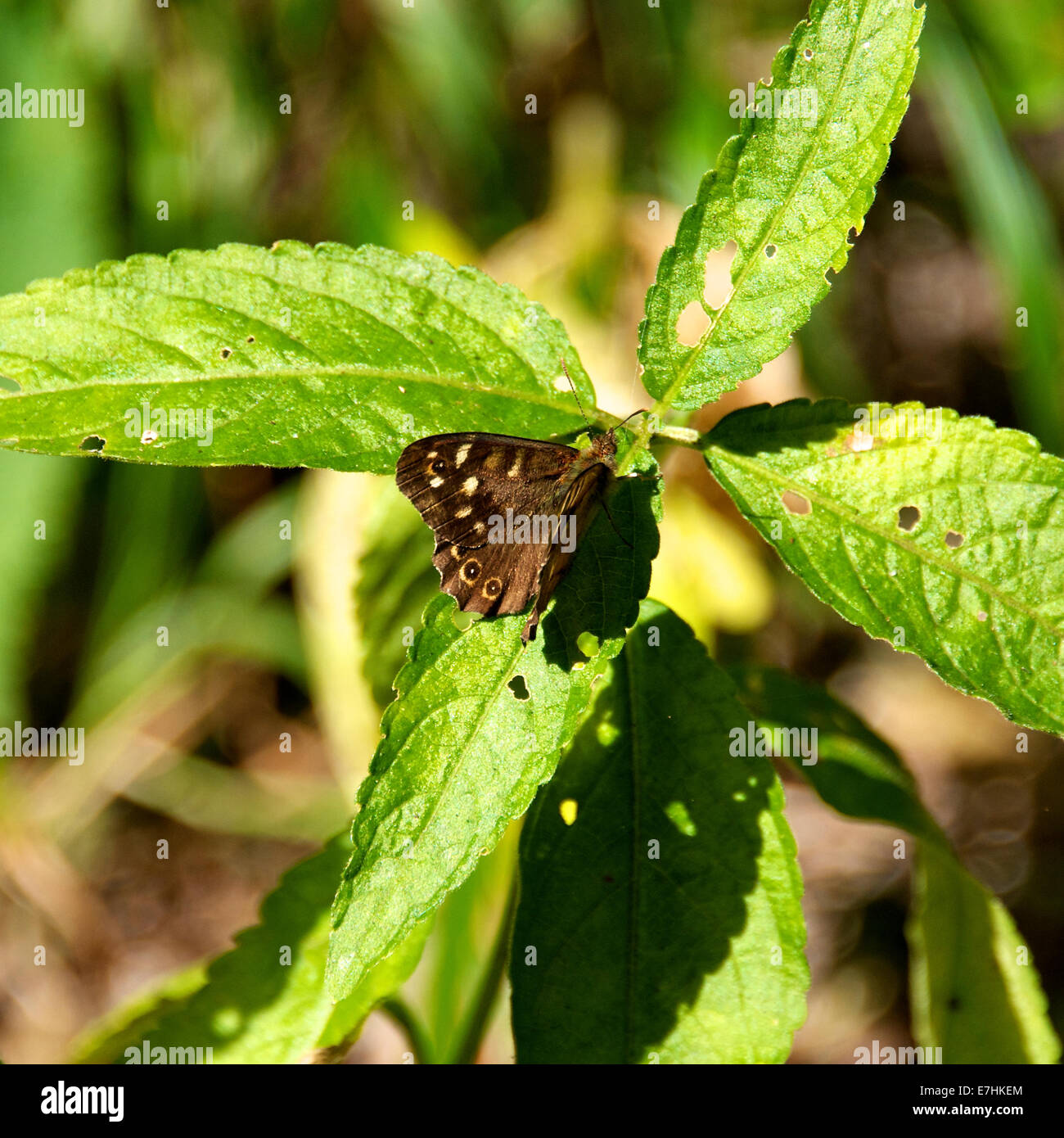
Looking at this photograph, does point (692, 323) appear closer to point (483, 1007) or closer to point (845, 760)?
point (845, 760)

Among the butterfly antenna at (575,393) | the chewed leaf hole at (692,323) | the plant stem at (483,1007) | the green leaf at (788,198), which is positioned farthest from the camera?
the chewed leaf hole at (692,323)

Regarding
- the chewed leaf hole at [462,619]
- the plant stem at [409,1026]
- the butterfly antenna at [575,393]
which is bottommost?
the plant stem at [409,1026]

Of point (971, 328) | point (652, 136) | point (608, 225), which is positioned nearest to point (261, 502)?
point (608, 225)

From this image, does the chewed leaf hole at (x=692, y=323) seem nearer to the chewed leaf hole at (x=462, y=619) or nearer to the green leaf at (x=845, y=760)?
the green leaf at (x=845, y=760)

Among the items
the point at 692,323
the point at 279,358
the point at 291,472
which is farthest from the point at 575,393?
the point at 291,472

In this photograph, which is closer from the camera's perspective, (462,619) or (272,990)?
(462,619)

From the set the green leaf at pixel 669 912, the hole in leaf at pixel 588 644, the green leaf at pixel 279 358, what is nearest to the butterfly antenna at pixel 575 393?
the green leaf at pixel 279 358

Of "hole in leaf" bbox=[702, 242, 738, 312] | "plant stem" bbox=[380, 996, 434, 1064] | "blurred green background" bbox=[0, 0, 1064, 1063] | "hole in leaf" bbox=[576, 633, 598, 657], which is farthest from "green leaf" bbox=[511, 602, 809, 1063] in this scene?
"blurred green background" bbox=[0, 0, 1064, 1063]
